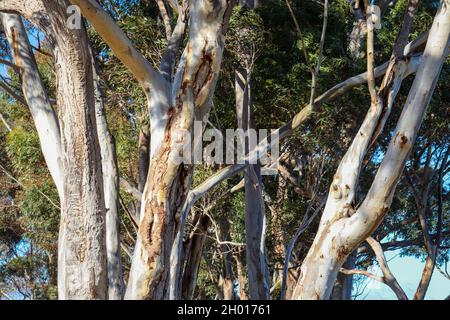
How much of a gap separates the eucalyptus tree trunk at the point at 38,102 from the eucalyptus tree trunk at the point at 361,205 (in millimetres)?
2017

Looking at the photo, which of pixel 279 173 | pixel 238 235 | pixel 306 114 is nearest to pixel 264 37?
pixel 306 114

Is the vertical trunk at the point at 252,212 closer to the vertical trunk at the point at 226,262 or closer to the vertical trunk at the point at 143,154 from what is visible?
the vertical trunk at the point at 143,154

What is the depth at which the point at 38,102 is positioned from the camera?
634 centimetres

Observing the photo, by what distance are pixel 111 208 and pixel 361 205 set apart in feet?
12.6

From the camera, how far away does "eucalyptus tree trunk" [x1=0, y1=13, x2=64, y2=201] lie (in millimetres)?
5961

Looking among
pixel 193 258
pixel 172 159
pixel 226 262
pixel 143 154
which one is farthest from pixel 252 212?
pixel 172 159

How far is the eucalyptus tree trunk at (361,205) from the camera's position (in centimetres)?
541

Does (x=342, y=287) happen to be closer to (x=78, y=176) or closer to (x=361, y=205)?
(x=361, y=205)

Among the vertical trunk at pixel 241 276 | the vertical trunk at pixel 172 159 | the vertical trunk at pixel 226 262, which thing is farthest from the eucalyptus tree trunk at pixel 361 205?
the vertical trunk at pixel 241 276

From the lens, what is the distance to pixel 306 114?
9.52 m

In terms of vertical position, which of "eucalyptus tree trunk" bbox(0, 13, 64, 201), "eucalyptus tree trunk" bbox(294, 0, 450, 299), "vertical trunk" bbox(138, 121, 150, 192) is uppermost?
"vertical trunk" bbox(138, 121, 150, 192)

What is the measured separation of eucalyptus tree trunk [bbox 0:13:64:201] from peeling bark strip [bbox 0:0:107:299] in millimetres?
249

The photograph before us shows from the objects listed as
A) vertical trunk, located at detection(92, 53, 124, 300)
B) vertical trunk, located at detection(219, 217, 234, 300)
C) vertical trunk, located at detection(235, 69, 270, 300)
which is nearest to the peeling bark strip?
vertical trunk, located at detection(92, 53, 124, 300)

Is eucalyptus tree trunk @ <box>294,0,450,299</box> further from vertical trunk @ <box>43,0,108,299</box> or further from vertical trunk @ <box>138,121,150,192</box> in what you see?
vertical trunk @ <box>138,121,150,192</box>
